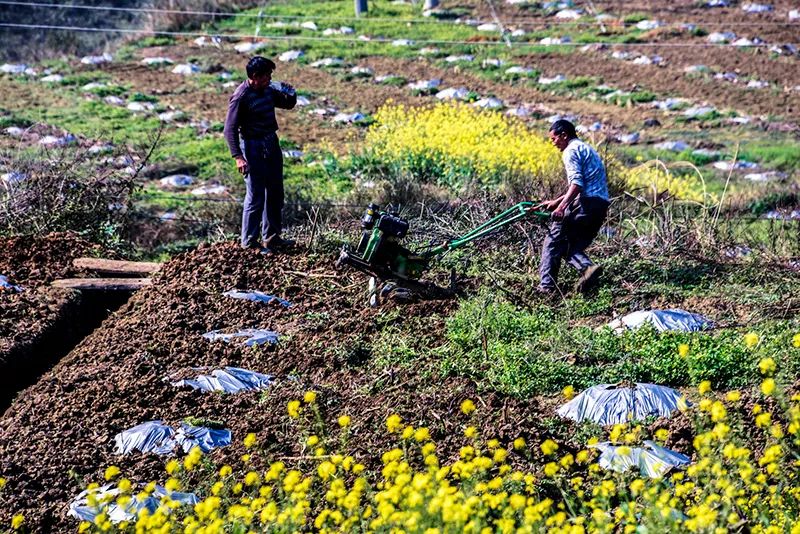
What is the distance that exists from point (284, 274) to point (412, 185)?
3.08m

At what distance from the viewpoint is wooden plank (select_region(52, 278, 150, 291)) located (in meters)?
10.2

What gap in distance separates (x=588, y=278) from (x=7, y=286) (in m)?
5.28

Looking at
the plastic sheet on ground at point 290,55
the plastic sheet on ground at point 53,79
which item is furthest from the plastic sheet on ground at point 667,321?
the plastic sheet on ground at point 290,55

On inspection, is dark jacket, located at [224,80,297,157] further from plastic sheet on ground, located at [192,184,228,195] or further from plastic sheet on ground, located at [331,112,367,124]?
plastic sheet on ground, located at [331,112,367,124]

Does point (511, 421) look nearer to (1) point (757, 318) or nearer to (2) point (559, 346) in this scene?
(2) point (559, 346)

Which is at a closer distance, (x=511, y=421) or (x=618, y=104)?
(x=511, y=421)

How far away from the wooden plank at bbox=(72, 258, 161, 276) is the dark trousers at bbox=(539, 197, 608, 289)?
3.80 meters

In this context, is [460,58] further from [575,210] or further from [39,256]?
[575,210]

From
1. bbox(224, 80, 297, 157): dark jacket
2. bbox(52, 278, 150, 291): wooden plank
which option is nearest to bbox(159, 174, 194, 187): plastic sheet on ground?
bbox(52, 278, 150, 291): wooden plank

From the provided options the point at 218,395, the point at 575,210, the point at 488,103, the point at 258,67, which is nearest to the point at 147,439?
the point at 218,395

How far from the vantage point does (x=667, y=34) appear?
83.7 ft

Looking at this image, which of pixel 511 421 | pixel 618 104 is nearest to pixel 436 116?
pixel 618 104

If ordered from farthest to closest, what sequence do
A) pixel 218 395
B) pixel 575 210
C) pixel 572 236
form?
pixel 572 236 → pixel 575 210 → pixel 218 395

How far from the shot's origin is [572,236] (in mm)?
9430
